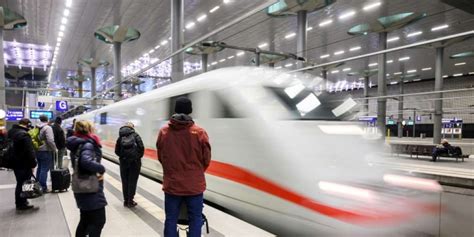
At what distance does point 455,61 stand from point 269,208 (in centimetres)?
3126

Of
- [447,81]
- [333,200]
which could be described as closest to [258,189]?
[333,200]

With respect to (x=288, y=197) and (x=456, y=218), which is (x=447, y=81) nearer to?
(x=456, y=218)

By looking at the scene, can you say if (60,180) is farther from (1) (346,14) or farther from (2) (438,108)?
(1) (346,14)

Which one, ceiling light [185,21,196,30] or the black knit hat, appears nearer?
the black knit hat

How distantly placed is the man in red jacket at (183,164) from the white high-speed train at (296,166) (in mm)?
1544

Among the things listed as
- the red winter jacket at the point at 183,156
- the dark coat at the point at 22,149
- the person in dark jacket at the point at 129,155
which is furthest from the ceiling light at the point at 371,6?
the red winter jacket at the point at 183,156

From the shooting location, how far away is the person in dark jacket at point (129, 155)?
5148mm

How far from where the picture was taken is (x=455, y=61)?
95.5ft

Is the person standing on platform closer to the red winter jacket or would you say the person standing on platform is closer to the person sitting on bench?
the red winter jacket

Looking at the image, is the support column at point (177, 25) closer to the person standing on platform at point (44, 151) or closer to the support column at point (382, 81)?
the person standing on platform at point (44, 151)

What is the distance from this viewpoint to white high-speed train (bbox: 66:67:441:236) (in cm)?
376

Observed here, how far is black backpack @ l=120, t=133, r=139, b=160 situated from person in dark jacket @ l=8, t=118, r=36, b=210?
1324mm

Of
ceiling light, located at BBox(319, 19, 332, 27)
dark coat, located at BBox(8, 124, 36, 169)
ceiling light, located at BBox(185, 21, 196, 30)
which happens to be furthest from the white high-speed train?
ceiling light, located at BBox(319, 19, 332, 27)

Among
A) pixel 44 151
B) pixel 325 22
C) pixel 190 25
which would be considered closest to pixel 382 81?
pixel 325 22
